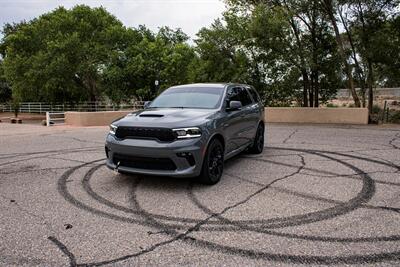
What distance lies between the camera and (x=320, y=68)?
20.2 metres

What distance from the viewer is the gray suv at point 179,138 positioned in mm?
5508

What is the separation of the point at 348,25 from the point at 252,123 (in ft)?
39.5

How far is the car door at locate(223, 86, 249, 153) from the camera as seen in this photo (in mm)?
6777

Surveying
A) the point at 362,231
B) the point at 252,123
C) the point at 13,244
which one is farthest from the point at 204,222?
the point at 252,123

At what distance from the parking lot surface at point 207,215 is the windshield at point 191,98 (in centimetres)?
134

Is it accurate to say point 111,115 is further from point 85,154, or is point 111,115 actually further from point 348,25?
point 348,25

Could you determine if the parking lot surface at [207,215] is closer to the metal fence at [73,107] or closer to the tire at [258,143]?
the tire at [258,143]

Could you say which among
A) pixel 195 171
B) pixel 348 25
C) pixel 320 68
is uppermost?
pixel 348 25

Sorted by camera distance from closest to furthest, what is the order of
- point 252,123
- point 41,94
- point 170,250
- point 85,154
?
point 170,250 → point 252,123 → point 85,154 → point 41,94

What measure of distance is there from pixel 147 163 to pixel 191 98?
1.99 meters

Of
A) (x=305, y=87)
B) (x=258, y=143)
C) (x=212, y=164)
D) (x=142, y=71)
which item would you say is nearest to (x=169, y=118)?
(x=212, y=164)

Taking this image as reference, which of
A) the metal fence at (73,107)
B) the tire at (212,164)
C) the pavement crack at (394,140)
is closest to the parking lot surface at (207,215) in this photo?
the tire at (212,164)

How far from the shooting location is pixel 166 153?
17.8 ft

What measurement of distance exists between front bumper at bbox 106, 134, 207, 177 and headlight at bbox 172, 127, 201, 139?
0.07 m
